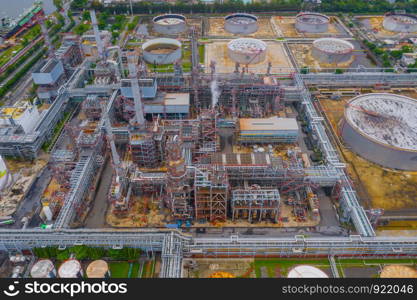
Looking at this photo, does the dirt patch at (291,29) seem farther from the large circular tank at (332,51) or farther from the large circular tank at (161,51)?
the large circular tank at (161,51)

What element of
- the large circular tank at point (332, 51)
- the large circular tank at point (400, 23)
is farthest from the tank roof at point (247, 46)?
the large circular tank at point (400, 23)

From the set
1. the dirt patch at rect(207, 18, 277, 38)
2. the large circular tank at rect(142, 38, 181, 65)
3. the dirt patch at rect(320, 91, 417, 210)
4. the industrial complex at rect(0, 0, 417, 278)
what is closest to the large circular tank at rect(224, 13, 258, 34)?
the dirt patch at rect(207, 18, 277, 38)

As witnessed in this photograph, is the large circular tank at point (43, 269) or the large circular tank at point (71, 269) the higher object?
the large circular tank at point (71, 269)

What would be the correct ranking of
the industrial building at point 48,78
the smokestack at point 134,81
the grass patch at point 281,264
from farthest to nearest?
1. the industrial building at point 48,78
2. the smokestack at point 134,81
3. the grass patch at point 281,264

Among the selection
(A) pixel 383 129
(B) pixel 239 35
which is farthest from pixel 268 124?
(B) pixel 239 35

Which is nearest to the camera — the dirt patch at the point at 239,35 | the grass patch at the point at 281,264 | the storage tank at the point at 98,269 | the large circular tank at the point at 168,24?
the storage tank at the point at 98,269

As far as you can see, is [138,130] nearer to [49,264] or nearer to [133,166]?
[133,166]
